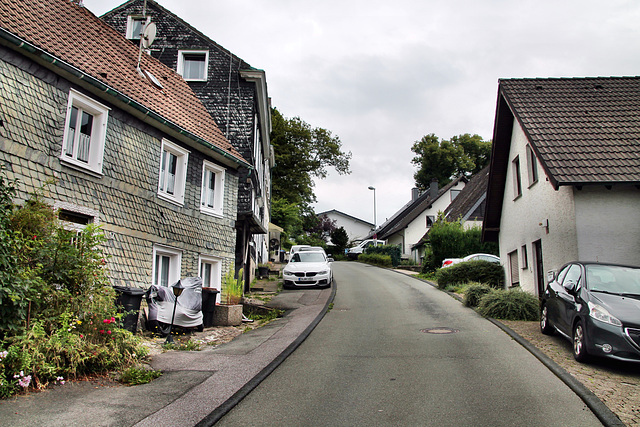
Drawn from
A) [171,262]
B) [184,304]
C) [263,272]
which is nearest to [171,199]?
[171,262]

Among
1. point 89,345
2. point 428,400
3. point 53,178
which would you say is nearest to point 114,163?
point 53,178

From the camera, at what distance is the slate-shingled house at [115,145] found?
365 inches

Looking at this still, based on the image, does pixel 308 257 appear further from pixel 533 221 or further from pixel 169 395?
pixel 169 395

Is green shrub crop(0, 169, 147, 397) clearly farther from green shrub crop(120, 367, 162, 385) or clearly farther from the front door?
the front door

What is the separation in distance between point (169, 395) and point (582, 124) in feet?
42.4

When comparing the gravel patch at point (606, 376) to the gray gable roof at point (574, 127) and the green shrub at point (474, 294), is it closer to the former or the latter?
the gray gable roof at point (574, 127)

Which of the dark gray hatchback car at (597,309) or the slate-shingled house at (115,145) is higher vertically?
the slate-shingled house at (115,145)

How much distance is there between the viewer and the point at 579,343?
8305mm

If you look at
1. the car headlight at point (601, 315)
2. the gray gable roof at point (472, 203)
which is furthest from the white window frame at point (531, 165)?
the gray gable roof at point (472, 203)

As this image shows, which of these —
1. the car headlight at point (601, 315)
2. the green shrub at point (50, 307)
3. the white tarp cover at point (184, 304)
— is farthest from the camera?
the white tarp cover at point (184, 304)

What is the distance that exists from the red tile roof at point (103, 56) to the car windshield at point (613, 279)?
392 inches

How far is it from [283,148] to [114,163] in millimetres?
36224

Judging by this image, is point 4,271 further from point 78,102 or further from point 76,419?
point 78,102

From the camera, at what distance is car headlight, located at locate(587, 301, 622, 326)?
7676 mm
